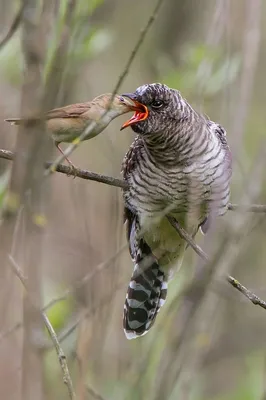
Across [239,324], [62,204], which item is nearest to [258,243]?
[239,324]

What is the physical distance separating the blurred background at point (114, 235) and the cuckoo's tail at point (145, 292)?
0.11 meters

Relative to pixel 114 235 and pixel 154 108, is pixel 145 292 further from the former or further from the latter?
pixel 114 235

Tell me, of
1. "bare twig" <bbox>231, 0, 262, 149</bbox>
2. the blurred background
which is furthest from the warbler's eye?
"bare twig" <bbox>231, 0, 262, 149</bbox>

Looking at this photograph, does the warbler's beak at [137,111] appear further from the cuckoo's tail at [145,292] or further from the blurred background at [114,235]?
the cuckoo's tail at [145,292]

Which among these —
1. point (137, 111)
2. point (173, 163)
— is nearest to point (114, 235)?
point (137, 111)

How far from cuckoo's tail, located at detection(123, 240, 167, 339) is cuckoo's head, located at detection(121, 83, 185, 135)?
0.95 metres

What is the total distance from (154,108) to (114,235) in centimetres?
106

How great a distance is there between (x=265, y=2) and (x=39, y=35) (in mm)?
5562

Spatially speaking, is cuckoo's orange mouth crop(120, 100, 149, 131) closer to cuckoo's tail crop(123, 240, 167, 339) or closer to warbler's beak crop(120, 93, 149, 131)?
warbler's beak crop(120, 93, 149, 131)

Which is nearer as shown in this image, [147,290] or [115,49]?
[147,290]

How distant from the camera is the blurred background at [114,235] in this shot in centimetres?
156

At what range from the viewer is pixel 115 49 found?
6988 millimetres

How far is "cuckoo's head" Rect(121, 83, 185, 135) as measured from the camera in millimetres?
3445

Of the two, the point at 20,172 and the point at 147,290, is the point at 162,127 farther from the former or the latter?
the point at 20,172
